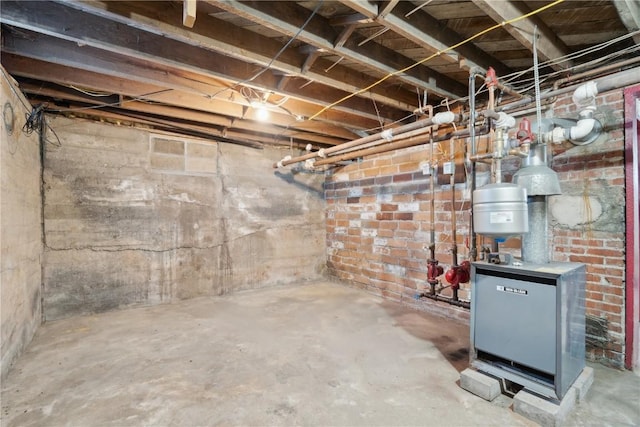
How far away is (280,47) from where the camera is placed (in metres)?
2.23

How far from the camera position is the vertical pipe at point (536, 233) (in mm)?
1837

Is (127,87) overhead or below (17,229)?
overhead

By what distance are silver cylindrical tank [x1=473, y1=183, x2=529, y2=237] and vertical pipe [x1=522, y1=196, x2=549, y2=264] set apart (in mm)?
221

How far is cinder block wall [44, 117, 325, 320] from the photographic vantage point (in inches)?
126

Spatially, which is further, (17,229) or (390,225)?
(390,225)

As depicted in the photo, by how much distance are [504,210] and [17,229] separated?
3.44m

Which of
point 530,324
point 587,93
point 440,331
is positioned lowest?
point 440,331

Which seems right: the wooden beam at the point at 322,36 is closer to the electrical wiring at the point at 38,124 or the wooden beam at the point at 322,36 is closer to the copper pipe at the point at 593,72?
the copper pipe at the point at 593,72

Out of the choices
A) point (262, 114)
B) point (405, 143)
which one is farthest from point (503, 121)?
point (262, 114)

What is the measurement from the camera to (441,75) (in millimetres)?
2770

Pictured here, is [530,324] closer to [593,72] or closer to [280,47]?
[593,72]

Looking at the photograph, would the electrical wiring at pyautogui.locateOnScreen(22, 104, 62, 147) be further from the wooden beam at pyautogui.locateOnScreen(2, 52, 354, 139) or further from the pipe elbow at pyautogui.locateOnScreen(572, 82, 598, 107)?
the pipe elbow at pyautogui.locateOnScreen(572, 82, 598, 107)

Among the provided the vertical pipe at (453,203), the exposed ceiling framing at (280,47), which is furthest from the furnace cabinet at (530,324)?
the exposed ceiling framing at (280,47)

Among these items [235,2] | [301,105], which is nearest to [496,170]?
[235,2]
